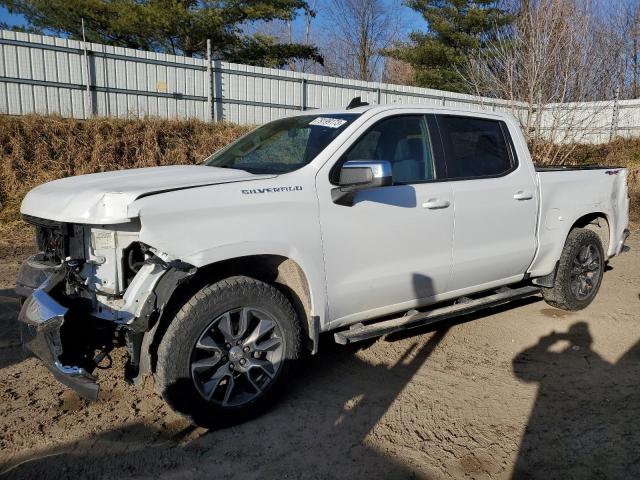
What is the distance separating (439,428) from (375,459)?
545 millimetres

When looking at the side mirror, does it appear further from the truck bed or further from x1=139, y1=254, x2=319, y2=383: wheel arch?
the truck bed

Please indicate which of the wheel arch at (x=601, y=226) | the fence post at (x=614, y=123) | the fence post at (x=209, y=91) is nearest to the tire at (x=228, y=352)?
the wheel arch at (x=601, y=226)

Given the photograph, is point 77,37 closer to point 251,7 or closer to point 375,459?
point 251,7

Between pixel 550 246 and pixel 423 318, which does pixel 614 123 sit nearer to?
pixel 550 246

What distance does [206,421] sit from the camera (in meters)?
3.29

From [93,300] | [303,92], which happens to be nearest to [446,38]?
[303,92]

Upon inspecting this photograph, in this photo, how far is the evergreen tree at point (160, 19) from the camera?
17.1 m

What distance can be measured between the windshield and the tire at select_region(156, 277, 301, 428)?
3.06 feet

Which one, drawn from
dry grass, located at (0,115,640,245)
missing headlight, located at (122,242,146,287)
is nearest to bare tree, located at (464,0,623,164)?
dry grass, located at (0,115,640,245)

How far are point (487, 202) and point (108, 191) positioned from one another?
288 cm

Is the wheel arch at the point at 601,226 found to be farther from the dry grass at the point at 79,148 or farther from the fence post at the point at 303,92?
the fence post at the point at 303,92

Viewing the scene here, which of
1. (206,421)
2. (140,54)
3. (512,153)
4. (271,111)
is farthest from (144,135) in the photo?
(206,421)

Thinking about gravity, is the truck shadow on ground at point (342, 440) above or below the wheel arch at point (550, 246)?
below

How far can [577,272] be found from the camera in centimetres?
561
